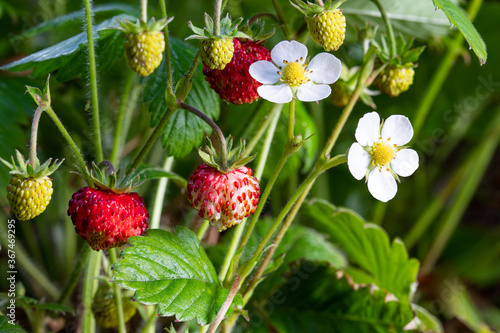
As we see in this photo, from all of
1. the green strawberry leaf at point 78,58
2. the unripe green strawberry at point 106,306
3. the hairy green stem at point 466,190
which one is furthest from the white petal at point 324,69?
the hairy green stem at point 466,190

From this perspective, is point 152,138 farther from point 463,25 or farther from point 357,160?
point 463,25

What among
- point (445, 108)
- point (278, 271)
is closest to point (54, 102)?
point (278, 271)

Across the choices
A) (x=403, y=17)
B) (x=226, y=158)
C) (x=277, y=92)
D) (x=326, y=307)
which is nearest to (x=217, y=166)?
(x=226, y=158)

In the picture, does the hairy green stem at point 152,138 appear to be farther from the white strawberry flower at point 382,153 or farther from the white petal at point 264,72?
the white strawberry flower at point 382,153

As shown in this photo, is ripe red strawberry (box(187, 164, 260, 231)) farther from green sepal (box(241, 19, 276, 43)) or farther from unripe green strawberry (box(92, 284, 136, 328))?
unripe green strawberry (box(92, 284, 136, 328))

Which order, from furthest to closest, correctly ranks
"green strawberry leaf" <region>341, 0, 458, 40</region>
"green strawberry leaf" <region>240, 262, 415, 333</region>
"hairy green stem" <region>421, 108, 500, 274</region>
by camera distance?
1. "hairy green stem" <region>421, 108, 500, 274</region>
2. "green strawberry leaf" <region>341, 0, 458, 40</region>
3. "green strawberry leaf" <region>240, 262, 415, 333</region>

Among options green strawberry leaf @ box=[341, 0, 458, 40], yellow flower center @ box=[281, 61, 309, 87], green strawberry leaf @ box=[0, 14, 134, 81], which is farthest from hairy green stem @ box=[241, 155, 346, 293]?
green strawberry leaf @ box=[341, 0, 458, 40]

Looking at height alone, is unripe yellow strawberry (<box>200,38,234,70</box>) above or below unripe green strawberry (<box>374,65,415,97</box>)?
above
